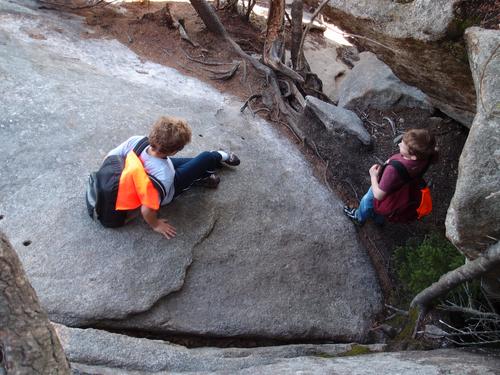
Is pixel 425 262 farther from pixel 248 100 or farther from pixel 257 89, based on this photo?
pixel 257 89

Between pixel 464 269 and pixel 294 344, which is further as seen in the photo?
pixel 294 344

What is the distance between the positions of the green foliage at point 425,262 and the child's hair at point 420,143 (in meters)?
0.98

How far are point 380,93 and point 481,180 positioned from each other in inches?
157

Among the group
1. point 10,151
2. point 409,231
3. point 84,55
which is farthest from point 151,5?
point 409,231

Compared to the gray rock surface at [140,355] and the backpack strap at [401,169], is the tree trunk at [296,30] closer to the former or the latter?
the backpack strap at [401,169]

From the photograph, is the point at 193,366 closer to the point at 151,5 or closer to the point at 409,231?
the point at 409,231

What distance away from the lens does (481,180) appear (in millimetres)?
3400

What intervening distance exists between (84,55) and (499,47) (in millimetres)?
5984

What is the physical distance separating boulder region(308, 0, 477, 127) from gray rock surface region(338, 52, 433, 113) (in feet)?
2.81

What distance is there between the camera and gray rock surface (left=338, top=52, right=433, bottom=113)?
23.1 feet

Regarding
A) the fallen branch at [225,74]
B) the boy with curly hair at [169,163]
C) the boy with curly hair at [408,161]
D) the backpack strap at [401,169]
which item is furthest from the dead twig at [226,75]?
the backpack strap at [401,169]

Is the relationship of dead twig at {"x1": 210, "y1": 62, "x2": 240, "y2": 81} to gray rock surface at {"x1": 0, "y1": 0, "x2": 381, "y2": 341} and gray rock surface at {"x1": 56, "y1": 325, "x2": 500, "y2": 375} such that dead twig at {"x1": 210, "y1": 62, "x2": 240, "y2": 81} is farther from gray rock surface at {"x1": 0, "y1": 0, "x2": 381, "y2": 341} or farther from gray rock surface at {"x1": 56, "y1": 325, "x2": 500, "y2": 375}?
gray rock surface at {"x1": 56, "y1": 325, "x2": 500, "y2": 375}

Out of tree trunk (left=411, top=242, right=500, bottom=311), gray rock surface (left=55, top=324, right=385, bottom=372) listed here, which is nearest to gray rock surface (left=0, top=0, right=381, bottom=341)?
gray rock surface (left=55, top=324, right=385, bottom=372)

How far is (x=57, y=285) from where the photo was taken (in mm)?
4191
